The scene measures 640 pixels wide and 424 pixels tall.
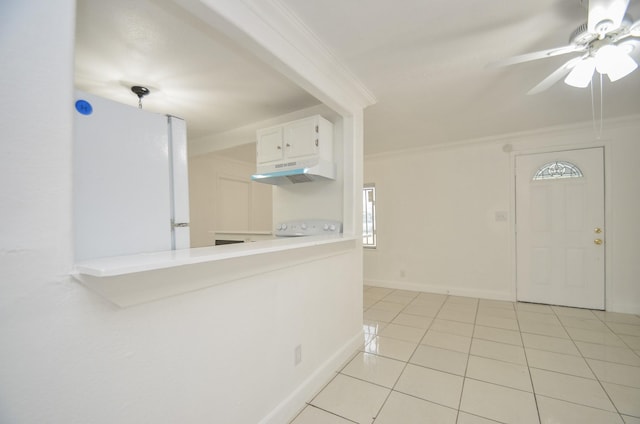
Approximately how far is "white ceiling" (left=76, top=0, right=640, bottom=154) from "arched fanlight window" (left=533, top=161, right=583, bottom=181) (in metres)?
0.59

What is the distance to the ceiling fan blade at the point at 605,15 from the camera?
1.25 meters

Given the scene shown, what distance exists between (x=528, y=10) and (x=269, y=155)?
205 cm

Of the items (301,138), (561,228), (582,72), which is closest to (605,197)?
(561,228)

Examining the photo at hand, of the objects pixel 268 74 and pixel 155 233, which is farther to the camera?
pixel 268 74

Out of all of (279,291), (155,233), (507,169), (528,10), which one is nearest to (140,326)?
(155,233)

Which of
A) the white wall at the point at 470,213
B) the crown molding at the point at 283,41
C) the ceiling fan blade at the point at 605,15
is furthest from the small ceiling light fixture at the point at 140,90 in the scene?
the white wall at the point at 470,213

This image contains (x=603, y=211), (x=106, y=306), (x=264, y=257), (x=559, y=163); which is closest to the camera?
(x=106, y=306)

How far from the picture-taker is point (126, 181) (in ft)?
3.61

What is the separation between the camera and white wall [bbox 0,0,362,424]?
682mm

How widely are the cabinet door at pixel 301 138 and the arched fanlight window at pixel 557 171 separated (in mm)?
3281

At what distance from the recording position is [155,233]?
1194 millimetres

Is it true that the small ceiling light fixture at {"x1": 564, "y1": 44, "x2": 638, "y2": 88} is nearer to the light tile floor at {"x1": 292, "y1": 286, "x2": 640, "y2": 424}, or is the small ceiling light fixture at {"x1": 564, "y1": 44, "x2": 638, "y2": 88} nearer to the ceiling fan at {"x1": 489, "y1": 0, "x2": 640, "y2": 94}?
the ceiling fan at {"x1": 489, "y1": 0, "x2": 640, "y2": 94}

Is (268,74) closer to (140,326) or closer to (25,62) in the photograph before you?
(25,62)

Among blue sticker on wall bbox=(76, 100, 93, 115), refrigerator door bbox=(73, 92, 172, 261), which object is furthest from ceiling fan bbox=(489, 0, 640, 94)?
blue sticker on wall bbox=(76, 100, 93, 115)
